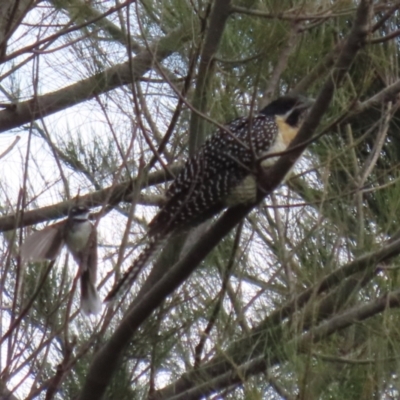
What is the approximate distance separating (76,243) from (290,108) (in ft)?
2.70

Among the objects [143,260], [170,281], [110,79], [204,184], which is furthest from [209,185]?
[170,281]

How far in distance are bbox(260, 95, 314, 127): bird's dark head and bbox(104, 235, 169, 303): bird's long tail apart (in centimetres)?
57

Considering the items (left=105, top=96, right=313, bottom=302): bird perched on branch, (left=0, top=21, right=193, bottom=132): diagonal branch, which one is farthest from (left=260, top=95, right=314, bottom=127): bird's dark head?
(left=0, top=21, right=193, bottom=132): diagonal branch

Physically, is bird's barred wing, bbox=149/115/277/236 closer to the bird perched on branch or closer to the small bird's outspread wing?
the bird perched on branch

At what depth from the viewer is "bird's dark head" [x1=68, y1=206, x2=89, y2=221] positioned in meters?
2.75

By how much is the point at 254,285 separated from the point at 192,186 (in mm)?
357

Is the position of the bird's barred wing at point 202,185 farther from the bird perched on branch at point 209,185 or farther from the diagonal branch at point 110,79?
the diagonal branch at point 110,79

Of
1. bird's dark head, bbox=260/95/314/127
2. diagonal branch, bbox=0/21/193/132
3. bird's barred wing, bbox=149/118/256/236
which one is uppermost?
diagonal branch, bbox=0/21/193/132

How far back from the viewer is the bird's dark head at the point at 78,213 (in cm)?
275

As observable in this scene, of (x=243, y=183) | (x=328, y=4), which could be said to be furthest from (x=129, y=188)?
(x=328, y=4)

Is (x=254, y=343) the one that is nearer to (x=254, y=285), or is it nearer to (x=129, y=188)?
(x=254, y=285)

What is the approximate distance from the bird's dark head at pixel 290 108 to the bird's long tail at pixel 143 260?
572 mm

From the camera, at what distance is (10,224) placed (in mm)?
3203

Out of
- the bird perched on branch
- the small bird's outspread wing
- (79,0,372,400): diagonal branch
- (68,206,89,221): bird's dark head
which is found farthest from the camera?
the bird perched on branch
